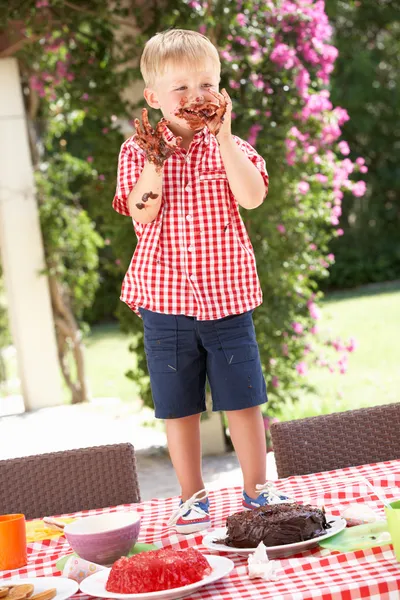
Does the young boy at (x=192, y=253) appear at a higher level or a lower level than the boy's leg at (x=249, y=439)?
higher

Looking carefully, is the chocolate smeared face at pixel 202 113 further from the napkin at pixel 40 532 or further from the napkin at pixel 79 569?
the napkin at pixel 79 569

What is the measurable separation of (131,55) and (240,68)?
0.53 m

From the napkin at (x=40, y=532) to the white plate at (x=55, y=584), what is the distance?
310mm

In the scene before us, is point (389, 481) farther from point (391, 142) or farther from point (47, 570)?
point (391, 142)

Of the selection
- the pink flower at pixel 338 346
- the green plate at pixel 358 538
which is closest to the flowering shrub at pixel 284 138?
the pink flower at pixel 338 346

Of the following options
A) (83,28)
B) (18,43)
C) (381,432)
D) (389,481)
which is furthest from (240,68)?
(389,481)

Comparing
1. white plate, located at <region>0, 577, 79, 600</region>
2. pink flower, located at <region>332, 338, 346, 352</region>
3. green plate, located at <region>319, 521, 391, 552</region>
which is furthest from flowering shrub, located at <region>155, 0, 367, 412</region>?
white plate, located at <region>0, 577, 79, 600</region>

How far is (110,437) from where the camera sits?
222 inches

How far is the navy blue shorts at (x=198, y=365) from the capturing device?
6.25ft

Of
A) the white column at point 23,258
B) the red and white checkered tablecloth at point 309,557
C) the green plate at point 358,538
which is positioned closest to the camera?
the red and white checkered tablecloth at point 309,557

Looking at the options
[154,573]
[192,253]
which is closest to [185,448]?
[192,253]

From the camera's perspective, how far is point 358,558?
1.18 metres

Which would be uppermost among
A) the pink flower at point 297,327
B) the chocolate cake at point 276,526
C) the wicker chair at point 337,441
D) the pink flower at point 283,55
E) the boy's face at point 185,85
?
the pink flower at point 283,55

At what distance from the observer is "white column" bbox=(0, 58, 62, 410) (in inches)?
269
